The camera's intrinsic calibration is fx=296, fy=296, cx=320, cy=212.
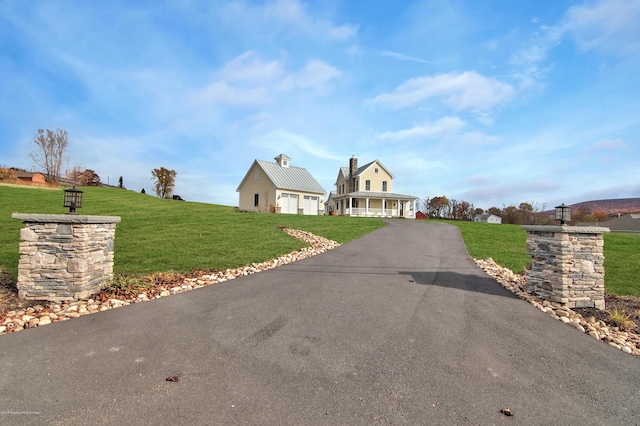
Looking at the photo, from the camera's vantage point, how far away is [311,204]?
31.1 metres

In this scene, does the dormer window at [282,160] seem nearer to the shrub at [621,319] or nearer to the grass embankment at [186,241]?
the grass embankment at [186,241]

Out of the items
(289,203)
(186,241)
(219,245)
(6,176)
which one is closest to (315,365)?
(219,245)

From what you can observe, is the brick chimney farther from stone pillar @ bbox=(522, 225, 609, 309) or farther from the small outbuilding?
stone pillar @ bbox=(522, 225, 609, 309)

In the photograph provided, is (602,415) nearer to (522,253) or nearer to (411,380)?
(411,380)

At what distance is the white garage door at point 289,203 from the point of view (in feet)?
94.2

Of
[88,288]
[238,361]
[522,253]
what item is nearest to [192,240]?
[88,288]

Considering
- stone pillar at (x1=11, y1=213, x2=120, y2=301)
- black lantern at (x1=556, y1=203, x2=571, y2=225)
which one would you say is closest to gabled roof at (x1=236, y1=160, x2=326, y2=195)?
stone pillar at (x1=11, y1=213, x2=120, y2=301)

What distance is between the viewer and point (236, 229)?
14180 millimetres

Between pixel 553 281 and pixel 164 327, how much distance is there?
759cm

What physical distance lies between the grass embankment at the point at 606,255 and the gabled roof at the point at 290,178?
16.6m

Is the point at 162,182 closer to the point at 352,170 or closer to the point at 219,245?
the point at 352,170

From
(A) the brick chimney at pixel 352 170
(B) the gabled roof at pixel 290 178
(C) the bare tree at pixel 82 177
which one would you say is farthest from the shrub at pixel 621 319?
(C) the bare tree at pixel 82 177

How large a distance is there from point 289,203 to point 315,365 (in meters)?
25.9

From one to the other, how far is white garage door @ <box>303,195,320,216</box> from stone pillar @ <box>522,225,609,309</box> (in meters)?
24.9
